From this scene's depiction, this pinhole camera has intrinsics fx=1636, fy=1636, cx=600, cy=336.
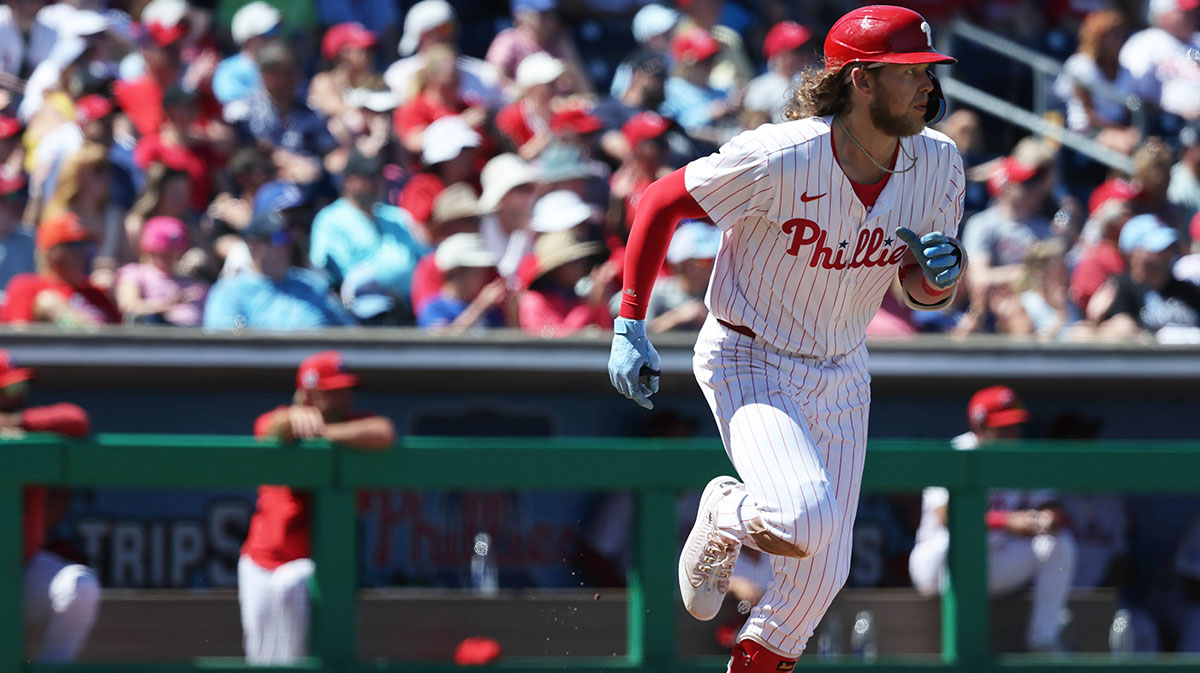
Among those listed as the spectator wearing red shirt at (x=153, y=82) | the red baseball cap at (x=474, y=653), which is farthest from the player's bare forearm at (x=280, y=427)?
the spectator wearing red shirt at (x=153, y=82)

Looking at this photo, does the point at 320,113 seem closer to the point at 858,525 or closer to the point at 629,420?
the point at 629,420

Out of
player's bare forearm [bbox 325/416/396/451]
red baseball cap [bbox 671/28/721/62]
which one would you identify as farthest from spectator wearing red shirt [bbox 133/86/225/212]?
red baseball cap [bbox 671/28/721/62]

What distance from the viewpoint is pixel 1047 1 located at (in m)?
11.0

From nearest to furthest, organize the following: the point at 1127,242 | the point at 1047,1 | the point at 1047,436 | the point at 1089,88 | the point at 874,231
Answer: the point at 874,231
the point at 1047,436
the point at 1127,242
the point at 1089,88
the point at 1047,1

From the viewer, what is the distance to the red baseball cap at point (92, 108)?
750 cm

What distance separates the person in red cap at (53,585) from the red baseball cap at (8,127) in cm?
251

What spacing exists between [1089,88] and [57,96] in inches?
228

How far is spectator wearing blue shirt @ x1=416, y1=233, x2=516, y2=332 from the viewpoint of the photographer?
6.91 metres

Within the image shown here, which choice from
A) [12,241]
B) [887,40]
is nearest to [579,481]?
[887,40]

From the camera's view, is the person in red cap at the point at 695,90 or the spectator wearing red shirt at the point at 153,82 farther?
the person in red cap at the point at 695,90

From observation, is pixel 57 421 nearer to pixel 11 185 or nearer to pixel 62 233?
pixel 62 233

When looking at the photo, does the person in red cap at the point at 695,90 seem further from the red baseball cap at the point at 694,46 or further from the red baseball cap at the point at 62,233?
the red baseball cap at the point at 62,233

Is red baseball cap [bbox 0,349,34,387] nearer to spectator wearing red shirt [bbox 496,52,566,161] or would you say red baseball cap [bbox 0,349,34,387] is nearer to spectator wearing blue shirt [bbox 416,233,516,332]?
spectator wearing blue shirt [bbox 416,233,516,332]

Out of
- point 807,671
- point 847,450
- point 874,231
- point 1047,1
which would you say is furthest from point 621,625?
point 1047,1
